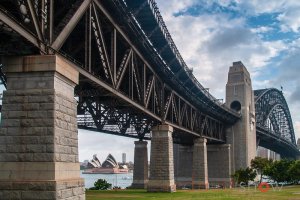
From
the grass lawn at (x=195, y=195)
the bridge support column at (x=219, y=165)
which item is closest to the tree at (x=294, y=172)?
the bridge support column at (x=219, y=165)

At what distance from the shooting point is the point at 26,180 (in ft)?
65.0

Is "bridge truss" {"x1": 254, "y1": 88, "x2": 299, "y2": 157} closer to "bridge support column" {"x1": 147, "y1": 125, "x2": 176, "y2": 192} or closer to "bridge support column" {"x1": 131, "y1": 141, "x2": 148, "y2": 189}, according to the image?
"bridge support column" {"x1": 131, "y1": 141, "x2": 148, "y2": 189}

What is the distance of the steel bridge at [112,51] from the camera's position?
20.9 meters

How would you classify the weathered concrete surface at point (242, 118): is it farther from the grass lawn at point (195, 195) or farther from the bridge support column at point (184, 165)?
the grass lawn at point (195, 195)

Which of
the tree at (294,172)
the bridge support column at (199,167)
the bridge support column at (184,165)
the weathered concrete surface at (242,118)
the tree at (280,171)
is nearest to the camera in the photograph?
the bridge support column at (199,167)

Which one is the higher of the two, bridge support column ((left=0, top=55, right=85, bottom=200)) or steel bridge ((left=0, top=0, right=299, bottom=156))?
steel bridge ((left=0, top=0, right=299, bottom=156))

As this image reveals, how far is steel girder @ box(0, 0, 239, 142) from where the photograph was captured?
20.6 m

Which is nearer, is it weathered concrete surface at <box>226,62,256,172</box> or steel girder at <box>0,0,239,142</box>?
steel girder at <box>0,0,239,142</box>

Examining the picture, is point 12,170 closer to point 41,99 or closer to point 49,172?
point 49,172

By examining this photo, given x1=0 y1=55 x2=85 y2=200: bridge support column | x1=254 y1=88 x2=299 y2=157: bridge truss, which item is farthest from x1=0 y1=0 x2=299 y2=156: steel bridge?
x1=254 y1=88 x2=299 y2=157: bridge truss

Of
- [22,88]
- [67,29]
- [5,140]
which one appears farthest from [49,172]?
[67,29]

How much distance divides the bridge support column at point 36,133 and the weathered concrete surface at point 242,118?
285ft

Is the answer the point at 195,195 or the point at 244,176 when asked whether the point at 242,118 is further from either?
the point at 195,195

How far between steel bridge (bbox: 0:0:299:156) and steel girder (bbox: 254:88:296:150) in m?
71.0
